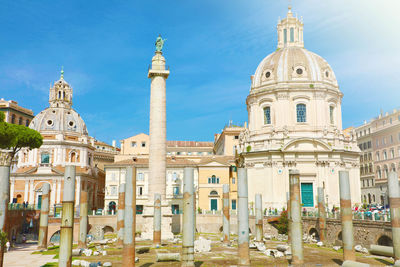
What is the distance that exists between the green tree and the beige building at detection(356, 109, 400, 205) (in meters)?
49.7

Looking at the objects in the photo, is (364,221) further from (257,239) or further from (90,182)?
(90,182)

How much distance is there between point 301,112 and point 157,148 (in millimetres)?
21212

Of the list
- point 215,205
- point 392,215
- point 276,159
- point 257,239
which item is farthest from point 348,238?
point 215,205

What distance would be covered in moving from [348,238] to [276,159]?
85.9 ft

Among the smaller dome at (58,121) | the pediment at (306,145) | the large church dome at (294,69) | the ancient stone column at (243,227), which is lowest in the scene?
the ancient stone column at (243,227)

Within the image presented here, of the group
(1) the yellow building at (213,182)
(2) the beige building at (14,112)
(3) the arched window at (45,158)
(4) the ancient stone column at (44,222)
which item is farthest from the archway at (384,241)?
(2) the beige building at (14,112)

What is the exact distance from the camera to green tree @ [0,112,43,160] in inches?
1510

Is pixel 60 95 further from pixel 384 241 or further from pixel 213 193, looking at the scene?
pixel 384 241

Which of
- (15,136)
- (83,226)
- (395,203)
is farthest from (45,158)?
(395,203)

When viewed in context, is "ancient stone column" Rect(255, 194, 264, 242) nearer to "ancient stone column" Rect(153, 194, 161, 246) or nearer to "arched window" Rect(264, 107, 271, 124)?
"ancient stone column" Rect(153, 194, 161, 246)

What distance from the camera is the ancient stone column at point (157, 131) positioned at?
1501 inches

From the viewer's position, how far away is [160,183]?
38.0m

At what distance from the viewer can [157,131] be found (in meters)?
38.8

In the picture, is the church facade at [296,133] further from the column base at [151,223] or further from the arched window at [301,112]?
the column base at [151,223]
